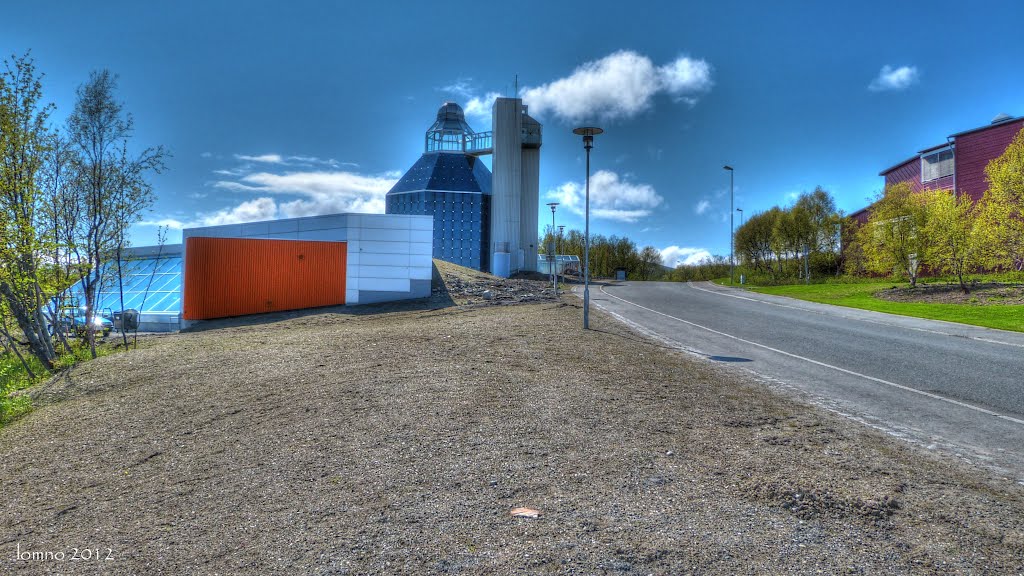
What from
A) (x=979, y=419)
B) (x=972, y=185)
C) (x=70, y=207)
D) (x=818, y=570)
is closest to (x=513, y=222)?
(x=70, y=207)

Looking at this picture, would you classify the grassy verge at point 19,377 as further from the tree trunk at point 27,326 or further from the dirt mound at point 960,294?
the dirt mound at point 960,294

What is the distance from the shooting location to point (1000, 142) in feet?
100

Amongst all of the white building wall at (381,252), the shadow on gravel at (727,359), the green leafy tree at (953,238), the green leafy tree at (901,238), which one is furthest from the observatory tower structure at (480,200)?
the shadow on gravel at (727,359)

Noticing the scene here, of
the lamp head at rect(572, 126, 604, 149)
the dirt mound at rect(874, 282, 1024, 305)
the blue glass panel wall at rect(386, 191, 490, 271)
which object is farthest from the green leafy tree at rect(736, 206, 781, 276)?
the lamp head at rect(572, 126, 604, 149)

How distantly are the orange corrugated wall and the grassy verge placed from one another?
258 inches

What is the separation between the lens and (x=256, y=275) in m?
21.7

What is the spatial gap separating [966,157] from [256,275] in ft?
141

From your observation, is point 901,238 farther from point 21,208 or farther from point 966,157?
point 21,208

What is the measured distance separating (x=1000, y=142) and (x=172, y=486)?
4331 centimetres

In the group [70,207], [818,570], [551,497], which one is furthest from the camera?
[70,207]

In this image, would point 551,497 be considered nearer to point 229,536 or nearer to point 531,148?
point 229,536

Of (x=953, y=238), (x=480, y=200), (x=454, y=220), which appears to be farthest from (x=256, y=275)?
(x=953, y=238)

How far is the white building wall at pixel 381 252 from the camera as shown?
22.2m

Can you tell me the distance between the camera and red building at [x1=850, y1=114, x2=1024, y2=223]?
30.5 m
